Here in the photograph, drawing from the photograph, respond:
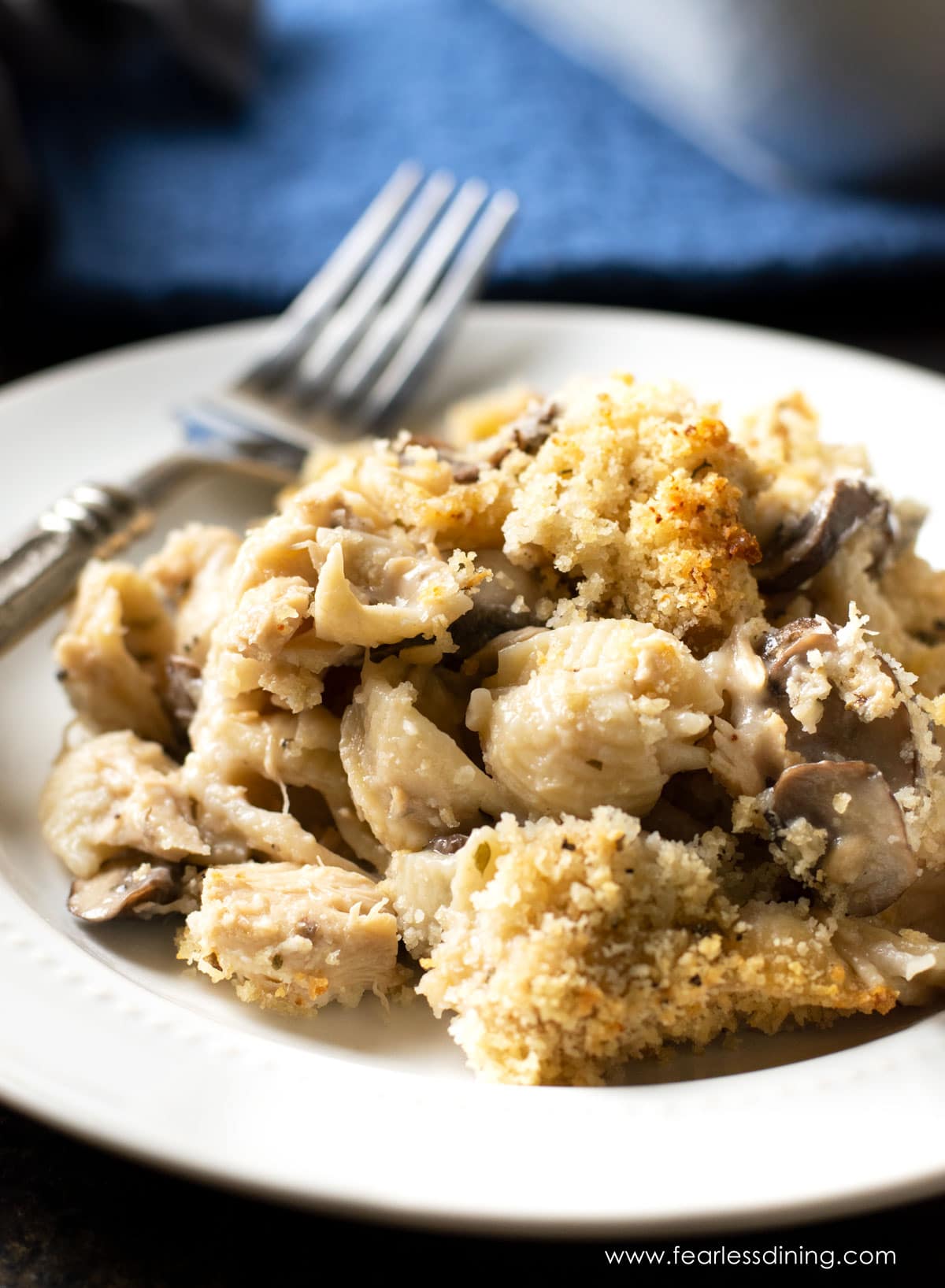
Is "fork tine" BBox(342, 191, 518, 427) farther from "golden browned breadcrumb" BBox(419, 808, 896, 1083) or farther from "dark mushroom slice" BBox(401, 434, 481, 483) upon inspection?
"golden browned breadcrumb" BBox(419, 808, 896, 1083)

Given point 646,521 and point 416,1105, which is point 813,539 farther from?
point 416,1105

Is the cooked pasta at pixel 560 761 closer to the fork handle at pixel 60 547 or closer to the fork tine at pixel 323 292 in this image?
the fork handle at pixel 60 547

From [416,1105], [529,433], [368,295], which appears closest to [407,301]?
[368,295]

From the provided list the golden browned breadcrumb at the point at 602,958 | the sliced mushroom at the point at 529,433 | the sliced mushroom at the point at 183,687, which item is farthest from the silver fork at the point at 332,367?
the golden browned breadcrumb at the point at 602,958

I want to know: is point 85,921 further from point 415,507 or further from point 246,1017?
point 415,507

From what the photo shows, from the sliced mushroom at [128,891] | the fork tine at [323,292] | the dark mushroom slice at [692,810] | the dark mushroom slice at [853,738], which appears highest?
the fork tine at [323,292]

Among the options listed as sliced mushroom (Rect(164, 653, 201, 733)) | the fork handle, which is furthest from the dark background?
sliced mushroom (Rect(164, 653, 201, 733))

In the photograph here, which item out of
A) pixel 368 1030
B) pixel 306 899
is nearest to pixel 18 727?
pixel 306 899
